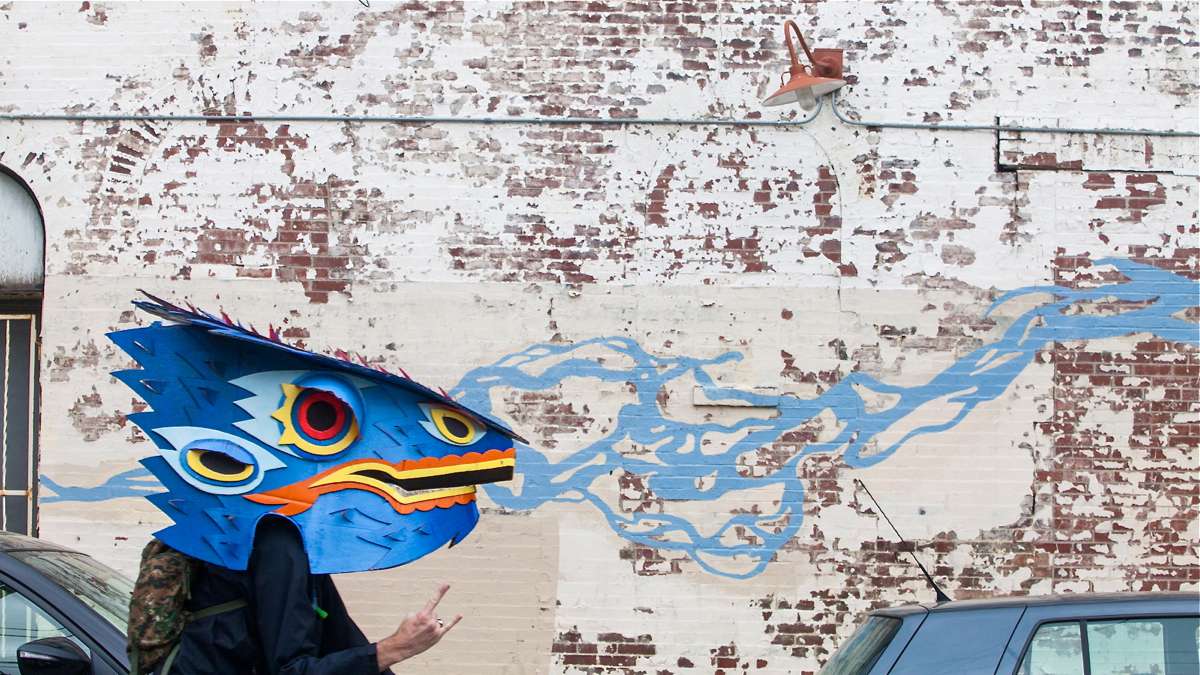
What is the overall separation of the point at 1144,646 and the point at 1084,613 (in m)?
0.20

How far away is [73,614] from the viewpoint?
409 cm

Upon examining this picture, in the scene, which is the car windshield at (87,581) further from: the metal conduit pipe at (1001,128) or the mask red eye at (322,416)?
the metal conduit pipe at (1001,128)

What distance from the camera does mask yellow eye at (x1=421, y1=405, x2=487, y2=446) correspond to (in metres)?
3.42

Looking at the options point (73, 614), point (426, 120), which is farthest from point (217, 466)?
point (426, 120)

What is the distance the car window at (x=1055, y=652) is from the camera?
398 centimetres

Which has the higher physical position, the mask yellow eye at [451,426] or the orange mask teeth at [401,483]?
the mask yellow eye at [451,426]

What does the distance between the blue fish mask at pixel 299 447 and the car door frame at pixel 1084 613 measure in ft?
5.92

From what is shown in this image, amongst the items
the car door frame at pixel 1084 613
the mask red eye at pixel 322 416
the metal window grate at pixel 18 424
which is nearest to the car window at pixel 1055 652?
the car door frame at pixel 1084 613

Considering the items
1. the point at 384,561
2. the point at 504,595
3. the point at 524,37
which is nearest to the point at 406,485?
the point at 384,561

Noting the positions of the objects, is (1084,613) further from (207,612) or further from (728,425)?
(728,425)

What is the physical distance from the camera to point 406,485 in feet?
11.1

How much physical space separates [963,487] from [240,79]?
5.00 meters

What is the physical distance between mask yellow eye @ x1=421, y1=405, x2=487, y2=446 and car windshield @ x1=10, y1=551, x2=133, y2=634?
53.6 inches

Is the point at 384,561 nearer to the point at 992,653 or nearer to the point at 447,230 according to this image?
the point at 992,653
